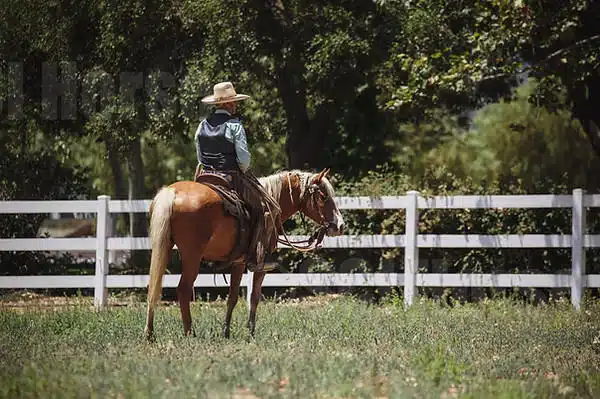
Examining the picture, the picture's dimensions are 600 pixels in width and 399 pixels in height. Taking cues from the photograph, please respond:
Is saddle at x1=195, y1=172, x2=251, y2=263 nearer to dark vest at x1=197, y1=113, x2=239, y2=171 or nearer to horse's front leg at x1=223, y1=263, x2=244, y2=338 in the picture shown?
dark vest at x1=197, y1=113, x2=239, y2=171

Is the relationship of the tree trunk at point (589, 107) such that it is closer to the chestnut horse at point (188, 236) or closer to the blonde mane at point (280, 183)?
the blonde mane at point (280, 183)

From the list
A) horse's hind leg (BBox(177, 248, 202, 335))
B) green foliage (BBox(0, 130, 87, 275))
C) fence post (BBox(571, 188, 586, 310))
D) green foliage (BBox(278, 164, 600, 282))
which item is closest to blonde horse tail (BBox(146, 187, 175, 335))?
horse's hind leg (BBox(177, 248, 202, 335))

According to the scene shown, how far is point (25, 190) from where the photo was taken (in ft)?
72.0

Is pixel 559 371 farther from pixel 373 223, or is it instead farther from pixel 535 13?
pixel 535 13

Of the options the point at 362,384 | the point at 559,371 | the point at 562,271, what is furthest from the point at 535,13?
the point at 362,384

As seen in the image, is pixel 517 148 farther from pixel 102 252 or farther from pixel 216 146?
pixel 216 146

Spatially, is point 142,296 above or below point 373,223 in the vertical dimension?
below

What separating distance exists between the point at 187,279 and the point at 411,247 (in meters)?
6.28

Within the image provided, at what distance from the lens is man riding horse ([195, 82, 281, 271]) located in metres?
11.2

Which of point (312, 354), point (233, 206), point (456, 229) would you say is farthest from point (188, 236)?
point (456, 229)

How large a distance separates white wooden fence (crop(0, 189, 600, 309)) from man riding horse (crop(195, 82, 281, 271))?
4984 mm

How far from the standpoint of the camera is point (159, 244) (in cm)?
→ 1048

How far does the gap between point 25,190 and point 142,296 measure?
165 inches

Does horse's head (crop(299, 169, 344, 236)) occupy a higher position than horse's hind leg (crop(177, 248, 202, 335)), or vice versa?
horse's head (crop(299, 169, 344, 236))
